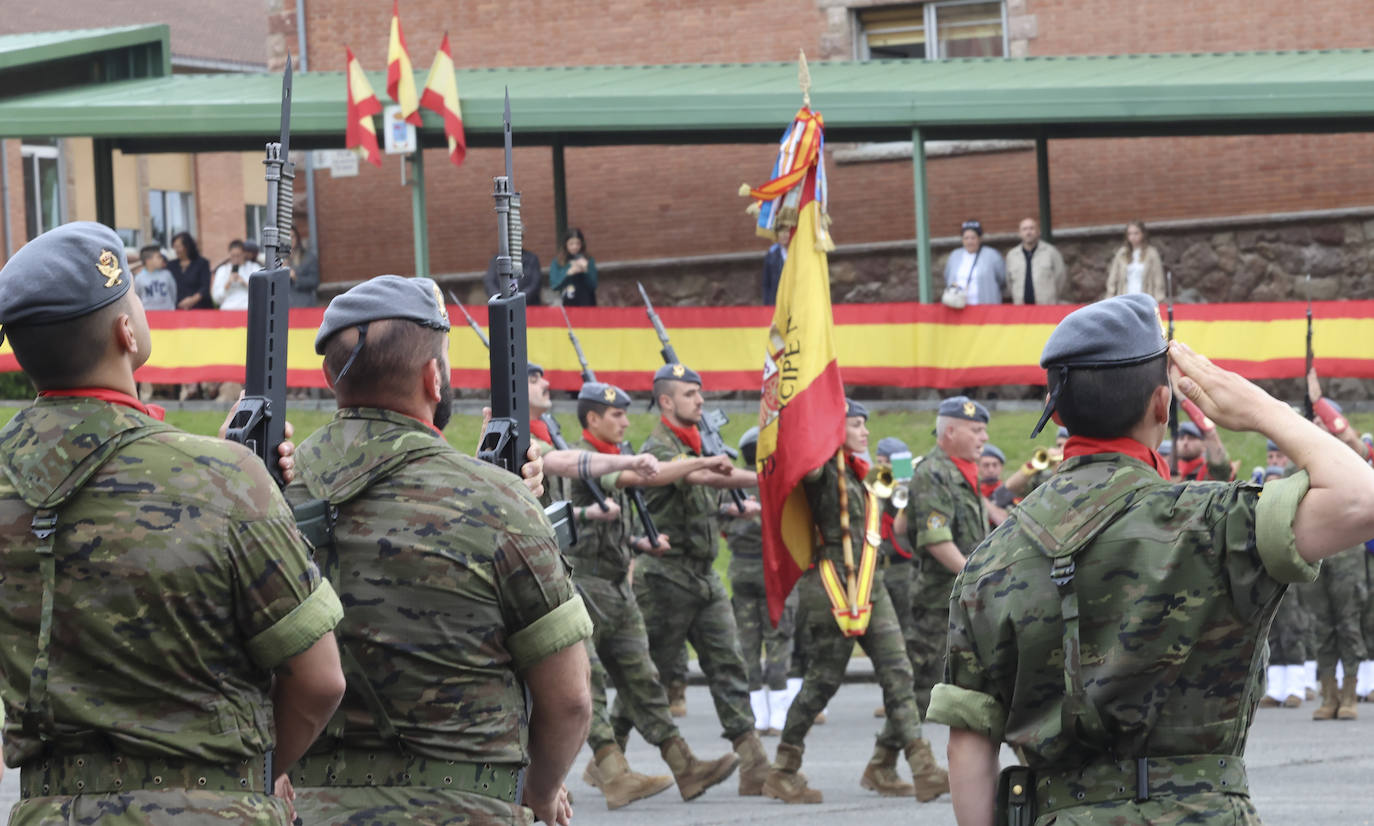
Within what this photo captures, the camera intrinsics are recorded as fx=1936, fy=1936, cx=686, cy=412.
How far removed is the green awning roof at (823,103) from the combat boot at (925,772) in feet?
40.2

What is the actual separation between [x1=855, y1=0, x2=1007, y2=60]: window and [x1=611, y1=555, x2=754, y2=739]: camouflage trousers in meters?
18.3

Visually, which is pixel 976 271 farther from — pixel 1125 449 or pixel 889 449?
pixel 1125 449

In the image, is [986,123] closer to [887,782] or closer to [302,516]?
[887,782]

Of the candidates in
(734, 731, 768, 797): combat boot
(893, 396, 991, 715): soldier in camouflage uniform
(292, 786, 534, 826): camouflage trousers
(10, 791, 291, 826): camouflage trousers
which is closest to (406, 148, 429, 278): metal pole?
(893, 396, 991, 715): soldier in camouflage uniform

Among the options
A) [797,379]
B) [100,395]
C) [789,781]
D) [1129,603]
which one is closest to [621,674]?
[789,781]

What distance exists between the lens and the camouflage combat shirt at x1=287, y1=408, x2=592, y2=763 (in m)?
4.11

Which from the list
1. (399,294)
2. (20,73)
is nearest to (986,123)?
(20,73)

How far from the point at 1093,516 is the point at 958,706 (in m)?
0.48

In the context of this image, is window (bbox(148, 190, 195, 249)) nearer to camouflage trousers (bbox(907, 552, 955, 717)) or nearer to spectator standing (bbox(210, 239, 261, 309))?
spectator standing (bbox(210, 239, 261, 309))

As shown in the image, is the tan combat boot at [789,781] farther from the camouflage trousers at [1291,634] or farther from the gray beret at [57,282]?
the gray beret at [57,282]

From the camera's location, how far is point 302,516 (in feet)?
13.6

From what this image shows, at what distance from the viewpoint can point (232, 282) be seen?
2173 centimetres

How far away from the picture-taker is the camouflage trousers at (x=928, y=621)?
11414mm

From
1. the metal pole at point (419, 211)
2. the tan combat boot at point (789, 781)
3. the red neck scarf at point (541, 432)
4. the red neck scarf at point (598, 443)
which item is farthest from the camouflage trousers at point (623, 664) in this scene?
the metal pole at point (419, 211)
